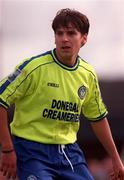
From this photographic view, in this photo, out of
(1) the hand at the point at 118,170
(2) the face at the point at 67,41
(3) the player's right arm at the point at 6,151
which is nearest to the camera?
(3) the player's right arm at the point at 6,151

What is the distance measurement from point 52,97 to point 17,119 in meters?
0.30

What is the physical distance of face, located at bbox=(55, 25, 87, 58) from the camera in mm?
6215

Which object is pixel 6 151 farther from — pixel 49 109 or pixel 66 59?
pixel 66 59

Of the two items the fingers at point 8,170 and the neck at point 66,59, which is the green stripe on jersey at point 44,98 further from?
the fingers at point 8,170

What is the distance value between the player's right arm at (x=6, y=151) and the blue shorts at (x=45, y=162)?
10 centimetres

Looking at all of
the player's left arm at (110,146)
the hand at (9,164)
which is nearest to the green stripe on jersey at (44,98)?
the hand at (9,164)

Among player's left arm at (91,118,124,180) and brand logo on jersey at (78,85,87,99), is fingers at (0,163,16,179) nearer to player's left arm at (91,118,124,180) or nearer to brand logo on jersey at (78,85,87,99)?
brand logo on jersey at (78,85,87,99)

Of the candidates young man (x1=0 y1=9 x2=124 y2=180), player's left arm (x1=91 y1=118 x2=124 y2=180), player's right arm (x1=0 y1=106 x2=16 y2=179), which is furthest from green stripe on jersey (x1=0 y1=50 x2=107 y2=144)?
player's left arm (x1=91 y1=118 x2=124 y2=180)

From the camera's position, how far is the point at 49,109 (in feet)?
20.3

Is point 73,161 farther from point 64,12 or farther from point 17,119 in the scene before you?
point 64,12

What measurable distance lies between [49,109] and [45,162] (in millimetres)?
366

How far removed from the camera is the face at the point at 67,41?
621 centimetres

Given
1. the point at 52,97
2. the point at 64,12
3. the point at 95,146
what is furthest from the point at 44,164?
the point at 95,146

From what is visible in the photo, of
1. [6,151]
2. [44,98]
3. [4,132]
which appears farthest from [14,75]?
[6,151]
